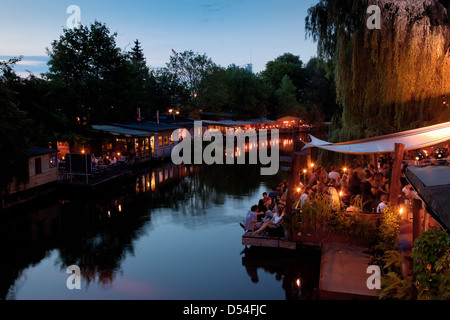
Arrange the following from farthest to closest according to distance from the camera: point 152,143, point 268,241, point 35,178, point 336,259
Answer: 1. point 152,143
2. point 35,178
3. point 268,241
4. point 336,259

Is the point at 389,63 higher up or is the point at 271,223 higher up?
the point at 389,63

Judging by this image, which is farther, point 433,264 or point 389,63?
point 389,63

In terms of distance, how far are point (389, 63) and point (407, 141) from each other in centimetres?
560

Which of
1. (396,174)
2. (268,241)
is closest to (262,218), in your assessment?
(268,241)

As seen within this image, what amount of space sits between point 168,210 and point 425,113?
11720mm

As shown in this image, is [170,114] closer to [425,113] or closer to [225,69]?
[225,69]

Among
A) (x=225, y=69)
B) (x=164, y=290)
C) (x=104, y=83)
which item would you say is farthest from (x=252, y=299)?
(x=225, y=69)

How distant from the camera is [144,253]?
11969 mm

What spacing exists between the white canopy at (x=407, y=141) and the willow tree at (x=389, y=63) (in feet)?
11.8

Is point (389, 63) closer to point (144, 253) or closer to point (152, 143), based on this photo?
point (144, 253)

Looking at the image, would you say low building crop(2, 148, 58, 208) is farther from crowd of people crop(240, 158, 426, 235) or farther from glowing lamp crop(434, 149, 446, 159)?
glowing lamp crop(434, 149, 446, 159)

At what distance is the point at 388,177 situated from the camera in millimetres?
13664
